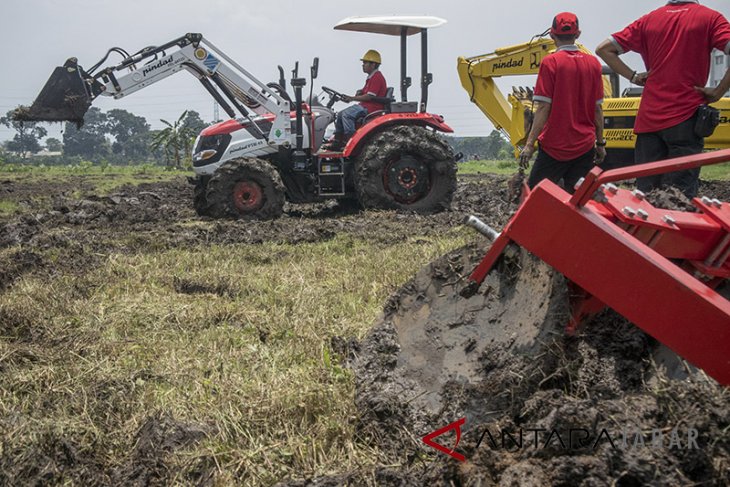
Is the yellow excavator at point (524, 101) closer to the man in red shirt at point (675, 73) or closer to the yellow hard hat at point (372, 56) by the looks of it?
the yellow hard hat at point (372, 56)

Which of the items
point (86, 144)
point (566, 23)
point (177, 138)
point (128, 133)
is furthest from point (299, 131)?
point (128, 133)

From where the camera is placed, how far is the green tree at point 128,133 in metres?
93.2

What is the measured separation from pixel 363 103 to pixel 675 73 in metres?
6.22

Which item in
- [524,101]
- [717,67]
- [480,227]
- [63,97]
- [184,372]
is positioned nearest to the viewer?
[480,227]

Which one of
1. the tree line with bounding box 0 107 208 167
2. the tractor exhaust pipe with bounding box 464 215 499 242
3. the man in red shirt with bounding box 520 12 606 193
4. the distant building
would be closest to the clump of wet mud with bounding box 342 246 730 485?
the tractor exhaust pipe with bounding box 464 215 499 242

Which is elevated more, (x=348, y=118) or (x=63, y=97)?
(x=63, y=97)

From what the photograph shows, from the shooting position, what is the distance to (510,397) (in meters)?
2.42

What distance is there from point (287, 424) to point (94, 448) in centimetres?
70

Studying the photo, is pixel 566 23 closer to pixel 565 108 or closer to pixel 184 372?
pixel 565 108

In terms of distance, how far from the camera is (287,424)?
2.70 metres

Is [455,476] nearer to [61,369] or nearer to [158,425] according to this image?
[158,425]

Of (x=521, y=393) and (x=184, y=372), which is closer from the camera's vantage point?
Answer: (x=521, y=393)

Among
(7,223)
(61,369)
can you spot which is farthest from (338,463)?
(7,223)

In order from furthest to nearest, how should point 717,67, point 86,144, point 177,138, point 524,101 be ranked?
1. point 86,144
2. point 177,138
3. point 524,101
4. point 717,67
